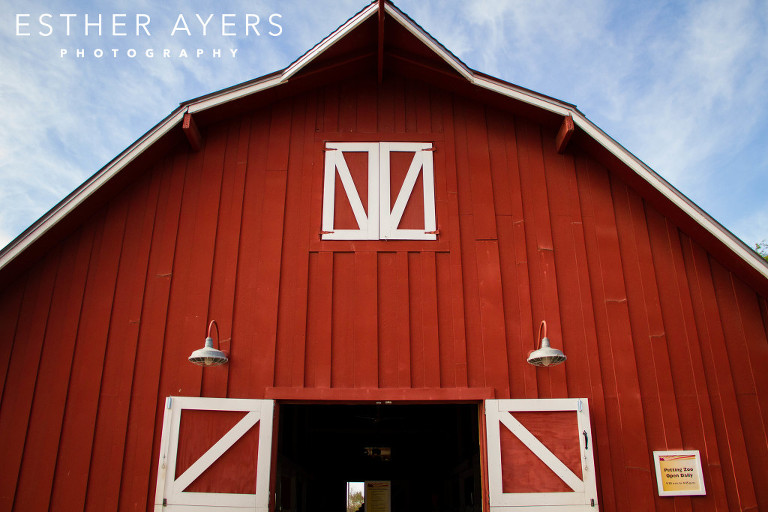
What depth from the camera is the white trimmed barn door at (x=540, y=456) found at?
20.4 ft

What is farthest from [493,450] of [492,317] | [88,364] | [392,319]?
[88,364]

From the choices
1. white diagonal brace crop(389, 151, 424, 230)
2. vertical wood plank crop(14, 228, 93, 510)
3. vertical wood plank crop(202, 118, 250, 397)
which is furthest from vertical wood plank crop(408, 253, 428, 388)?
vertical wood plank crop(14, 228, 93, 510)

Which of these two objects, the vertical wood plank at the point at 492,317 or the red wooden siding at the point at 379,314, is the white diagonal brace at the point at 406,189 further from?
the vertical wood plank at the point at 492,317

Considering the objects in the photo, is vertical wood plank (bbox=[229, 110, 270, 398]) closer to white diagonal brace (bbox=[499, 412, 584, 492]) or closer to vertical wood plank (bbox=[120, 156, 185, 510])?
vertical wood plank (bbox=[120, 156, 185, 510])

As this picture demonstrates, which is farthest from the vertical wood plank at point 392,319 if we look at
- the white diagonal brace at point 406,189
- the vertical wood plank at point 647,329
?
the vertical wood plank at point 647,329

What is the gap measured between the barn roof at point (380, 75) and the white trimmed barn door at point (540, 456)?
2314 millimetres

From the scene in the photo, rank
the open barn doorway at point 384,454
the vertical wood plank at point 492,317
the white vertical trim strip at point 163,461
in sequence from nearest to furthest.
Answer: the white vertical trim strip at point 163,461 < the vertical wood plank at point 492,317 < the open barn doorway at point 384,454

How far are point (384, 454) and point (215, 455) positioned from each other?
917cm

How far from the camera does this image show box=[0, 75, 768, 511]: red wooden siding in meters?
6.46

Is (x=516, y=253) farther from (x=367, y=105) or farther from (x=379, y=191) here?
A: (x=367, y=105)

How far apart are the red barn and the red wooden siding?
23 mm

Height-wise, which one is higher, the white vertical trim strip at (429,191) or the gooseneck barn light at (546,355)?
the white vertical trim strip at (429,191)

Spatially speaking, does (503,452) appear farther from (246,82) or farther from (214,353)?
(246,82)

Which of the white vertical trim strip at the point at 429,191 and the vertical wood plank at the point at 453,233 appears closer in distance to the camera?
the vertical wood plank at the point at 453,233
